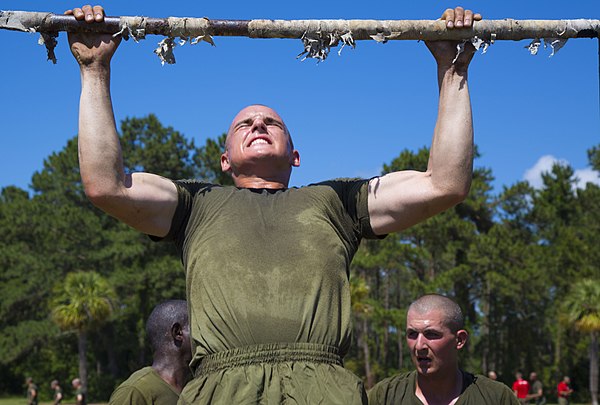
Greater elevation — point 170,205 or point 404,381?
point 170,205

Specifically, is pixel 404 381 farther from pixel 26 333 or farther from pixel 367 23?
pixel 26 333

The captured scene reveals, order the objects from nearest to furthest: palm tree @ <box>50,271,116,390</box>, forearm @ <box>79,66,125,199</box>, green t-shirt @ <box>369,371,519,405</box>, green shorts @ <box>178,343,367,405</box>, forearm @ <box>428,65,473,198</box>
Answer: green shorts @ <box>178,343,367,405</box>, forearm @ <box>79,66,125,199</box>, forearm @ <box>428,65,473,198</box>, green t-shirt @ <box>369,371,519,405</box>, palm tree @ <box>50,271,116,390</box>

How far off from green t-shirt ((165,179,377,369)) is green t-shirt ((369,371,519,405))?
2270 mm

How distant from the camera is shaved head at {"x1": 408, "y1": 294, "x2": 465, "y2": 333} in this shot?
221 inches

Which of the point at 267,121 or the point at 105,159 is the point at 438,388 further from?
the point at 105,159

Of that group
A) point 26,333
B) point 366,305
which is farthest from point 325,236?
point 26,333

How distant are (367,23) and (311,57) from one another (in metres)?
0.26

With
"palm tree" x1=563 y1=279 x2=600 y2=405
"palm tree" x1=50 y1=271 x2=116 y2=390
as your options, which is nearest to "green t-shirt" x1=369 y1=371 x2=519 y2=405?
"palm tree" x1=50 y1=271 x2=116 y2=390

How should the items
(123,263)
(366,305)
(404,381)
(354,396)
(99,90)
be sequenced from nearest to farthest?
(354,396)
(99,90)
(404,381)
(366,305)
(123,263)

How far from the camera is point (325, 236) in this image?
10.6 feet

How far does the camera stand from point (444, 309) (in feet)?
18.5

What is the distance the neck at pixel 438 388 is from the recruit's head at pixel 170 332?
148cm

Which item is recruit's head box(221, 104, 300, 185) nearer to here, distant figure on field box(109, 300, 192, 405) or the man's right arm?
the man's right arm

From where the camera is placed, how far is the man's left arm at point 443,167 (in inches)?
128
